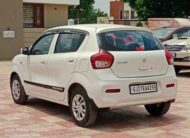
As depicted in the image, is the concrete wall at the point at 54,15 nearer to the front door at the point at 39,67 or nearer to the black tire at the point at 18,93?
the black tire at the point at 18,93

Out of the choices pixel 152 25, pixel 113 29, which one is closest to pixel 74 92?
pixel 113 29

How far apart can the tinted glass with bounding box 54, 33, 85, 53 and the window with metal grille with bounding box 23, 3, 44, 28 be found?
2079cm

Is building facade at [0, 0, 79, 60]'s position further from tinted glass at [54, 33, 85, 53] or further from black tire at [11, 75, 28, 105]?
tinted glass at [54, 33, 85, 53]

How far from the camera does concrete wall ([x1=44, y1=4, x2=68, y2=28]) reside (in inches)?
1216

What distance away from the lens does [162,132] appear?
7355mm

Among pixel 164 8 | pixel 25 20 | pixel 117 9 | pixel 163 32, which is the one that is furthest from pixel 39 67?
pixel 117 9

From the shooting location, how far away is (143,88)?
766 cm

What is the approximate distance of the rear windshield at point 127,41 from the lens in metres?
7.64

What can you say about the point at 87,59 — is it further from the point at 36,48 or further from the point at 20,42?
the point at 20,42

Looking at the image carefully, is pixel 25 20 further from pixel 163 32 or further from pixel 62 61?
pixel 62 61

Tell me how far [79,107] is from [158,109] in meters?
1.60

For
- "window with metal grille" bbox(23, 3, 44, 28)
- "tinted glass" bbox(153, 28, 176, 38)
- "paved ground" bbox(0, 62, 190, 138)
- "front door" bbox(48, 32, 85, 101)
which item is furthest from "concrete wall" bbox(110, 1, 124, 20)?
"front door" bbox(48, 32, 85, 101)

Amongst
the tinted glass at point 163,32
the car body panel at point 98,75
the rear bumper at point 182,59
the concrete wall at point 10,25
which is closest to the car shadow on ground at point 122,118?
the car body panel at point 98,75

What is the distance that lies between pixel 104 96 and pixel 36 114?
6.69 feet
